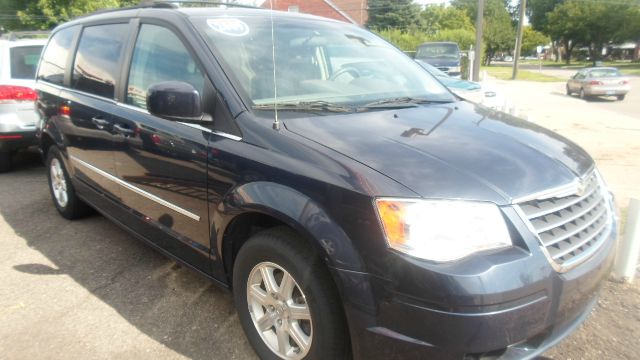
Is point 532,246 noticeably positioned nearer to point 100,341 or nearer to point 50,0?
point 100,341

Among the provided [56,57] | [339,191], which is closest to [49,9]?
[56,57]

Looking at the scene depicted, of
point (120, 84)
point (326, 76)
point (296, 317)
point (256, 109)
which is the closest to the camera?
point (296, 317)

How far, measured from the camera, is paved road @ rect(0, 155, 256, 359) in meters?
2.87

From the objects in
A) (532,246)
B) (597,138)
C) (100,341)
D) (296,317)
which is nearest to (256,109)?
(296,317)

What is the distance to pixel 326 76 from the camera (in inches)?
123

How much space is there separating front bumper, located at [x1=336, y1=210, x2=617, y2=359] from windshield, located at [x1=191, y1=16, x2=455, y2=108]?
1.22 meters

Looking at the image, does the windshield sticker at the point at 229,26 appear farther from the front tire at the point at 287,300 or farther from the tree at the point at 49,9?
the tree at the point at 49,9

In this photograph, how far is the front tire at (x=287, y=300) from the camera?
2160 mm

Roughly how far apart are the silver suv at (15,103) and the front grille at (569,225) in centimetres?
622

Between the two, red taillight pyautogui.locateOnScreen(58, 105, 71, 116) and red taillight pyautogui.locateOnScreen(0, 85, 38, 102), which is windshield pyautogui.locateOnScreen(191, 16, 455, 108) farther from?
red taillight pyautogui.locateOnScreen(0, 85, 38, 102)

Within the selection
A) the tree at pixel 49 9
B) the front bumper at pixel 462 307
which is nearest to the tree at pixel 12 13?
the tree at pixel 49 9

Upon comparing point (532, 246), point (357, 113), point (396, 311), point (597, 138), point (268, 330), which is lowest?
point (597, 138)

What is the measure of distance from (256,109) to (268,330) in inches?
44.8

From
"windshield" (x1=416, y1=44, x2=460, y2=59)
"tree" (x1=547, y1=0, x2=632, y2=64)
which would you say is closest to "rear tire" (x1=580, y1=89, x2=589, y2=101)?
"windshield" (x1=416, y1=44, x2=460, y2=59)
